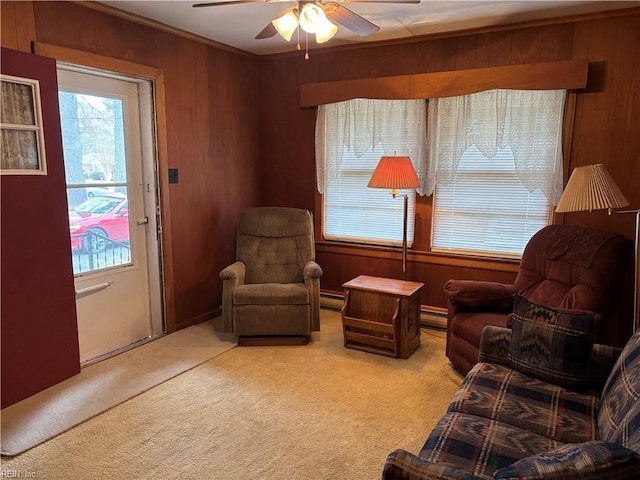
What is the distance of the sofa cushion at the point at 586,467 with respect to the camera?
1044 millimetres

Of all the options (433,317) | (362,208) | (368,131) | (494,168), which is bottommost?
(433,317)

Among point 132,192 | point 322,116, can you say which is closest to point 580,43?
point 322,116

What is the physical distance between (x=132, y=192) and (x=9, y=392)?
1.57m

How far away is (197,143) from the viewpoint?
3.91m

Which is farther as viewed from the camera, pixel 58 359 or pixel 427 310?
pixel 427 310

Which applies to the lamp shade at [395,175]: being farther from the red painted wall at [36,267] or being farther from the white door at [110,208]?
the red painted wall at [36,267]

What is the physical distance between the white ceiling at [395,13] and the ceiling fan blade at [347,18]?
Answer: 39cm

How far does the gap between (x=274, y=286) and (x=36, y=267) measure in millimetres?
1590

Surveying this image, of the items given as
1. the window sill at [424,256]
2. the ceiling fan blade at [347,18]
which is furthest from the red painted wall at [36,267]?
the window sill at [424,256]

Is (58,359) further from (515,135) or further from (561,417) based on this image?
(515,135)

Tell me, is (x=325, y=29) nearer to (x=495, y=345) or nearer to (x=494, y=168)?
(x=495, y=345)

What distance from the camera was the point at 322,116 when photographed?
4.20 meters

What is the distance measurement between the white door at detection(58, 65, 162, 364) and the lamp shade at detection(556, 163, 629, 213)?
116 inches

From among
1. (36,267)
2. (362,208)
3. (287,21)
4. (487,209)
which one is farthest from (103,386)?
(487,209)
